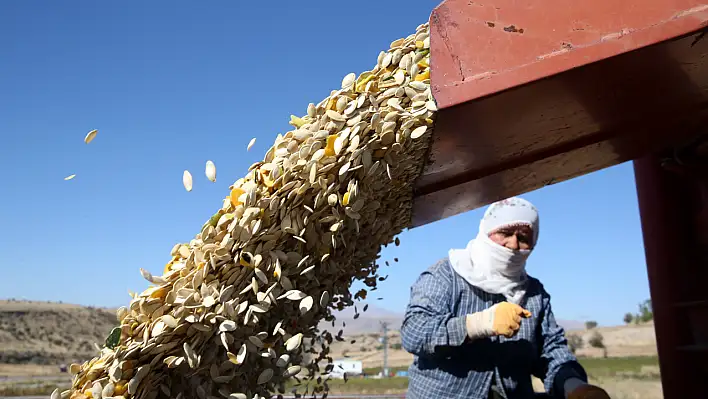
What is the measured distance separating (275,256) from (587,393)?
1.53 metres

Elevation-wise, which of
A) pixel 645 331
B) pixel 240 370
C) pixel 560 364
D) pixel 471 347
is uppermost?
pixel 240 370

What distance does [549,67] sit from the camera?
1.06 m

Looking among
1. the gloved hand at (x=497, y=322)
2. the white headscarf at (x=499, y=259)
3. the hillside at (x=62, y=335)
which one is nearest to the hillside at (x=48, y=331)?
the hillside at (x=62, y=335)

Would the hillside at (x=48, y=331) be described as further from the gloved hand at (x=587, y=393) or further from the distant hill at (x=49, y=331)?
the gloved hand at (x=587, y=393)

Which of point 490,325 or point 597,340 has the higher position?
point 490,325

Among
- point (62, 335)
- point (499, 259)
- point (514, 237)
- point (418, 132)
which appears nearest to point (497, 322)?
point (499, 259)

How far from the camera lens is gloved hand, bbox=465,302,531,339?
2084mm

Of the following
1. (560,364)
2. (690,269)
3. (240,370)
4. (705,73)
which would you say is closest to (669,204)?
(690,269)

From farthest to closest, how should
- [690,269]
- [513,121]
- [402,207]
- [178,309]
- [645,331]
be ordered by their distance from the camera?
[645,331] < [690,269] < [402,207] < [513,121] < [178,309]

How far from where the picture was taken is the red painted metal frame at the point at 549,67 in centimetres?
105

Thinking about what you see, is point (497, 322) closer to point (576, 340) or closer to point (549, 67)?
point (549, 67)

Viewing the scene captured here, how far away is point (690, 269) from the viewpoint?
2.17m

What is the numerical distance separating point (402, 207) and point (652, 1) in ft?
2.39

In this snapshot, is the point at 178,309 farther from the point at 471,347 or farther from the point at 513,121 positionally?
the point at 471,347
